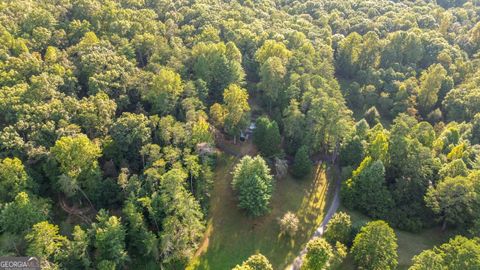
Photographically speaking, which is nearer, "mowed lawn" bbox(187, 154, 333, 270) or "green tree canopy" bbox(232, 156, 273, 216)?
"mowed lawn" bbox(187, 154, 333, 270)

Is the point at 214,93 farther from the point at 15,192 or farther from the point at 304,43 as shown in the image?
the point at 15,192

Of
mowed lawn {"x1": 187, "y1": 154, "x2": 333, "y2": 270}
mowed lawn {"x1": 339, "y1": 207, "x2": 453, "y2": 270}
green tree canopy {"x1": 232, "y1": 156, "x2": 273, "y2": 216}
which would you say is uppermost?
green tree canopy {"x1": 232, "y1": 156, "x2": 273, "y2": 216}

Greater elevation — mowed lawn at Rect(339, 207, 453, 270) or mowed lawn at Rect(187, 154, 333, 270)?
mowed lawn at Rect(339, 207, 453, 270)
